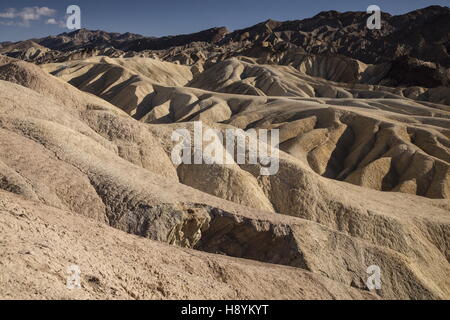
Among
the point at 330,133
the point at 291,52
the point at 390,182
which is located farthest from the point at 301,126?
the point at 291,52

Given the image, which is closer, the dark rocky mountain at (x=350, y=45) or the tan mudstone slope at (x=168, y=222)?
the tan mudstone slope at (x=168, y=222)

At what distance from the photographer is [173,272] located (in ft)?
22.0
